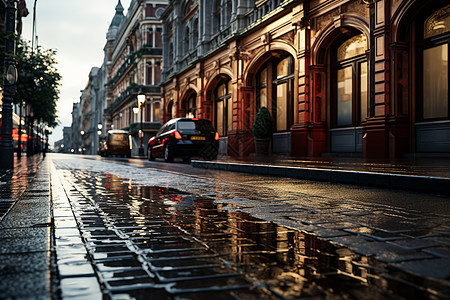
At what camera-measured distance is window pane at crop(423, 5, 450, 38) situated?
1332cm

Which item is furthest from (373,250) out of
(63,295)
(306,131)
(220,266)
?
(306,131)

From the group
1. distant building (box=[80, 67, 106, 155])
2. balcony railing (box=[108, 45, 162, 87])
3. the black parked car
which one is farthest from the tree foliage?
distant building (box=[80, 67, 106, 155])

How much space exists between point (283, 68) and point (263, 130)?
395 cm

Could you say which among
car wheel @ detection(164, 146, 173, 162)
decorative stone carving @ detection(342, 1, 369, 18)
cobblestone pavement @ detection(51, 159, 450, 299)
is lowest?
cobblestone pavement @ detection(51, 159, 450, 299)

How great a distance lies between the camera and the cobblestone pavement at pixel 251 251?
189 cm

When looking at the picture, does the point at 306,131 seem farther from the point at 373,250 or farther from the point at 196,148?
the point at 373,250

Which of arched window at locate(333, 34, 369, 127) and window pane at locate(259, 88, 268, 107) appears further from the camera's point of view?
window pane at locate(259, 88, 268, 107)

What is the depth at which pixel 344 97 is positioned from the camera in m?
17.7

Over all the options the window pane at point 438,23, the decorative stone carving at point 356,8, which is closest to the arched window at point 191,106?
the decorative stone carving at point 356,8

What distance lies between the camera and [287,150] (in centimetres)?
2097

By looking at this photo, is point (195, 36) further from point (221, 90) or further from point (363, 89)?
point (363, 89)

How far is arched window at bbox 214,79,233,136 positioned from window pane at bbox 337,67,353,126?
34.8ft

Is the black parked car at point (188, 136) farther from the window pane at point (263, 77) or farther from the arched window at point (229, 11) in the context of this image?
the arched window at point (229, 11)

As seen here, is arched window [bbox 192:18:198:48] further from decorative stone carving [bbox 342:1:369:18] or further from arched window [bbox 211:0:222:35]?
decorative stone carving [bbox 342:1:369:18]
